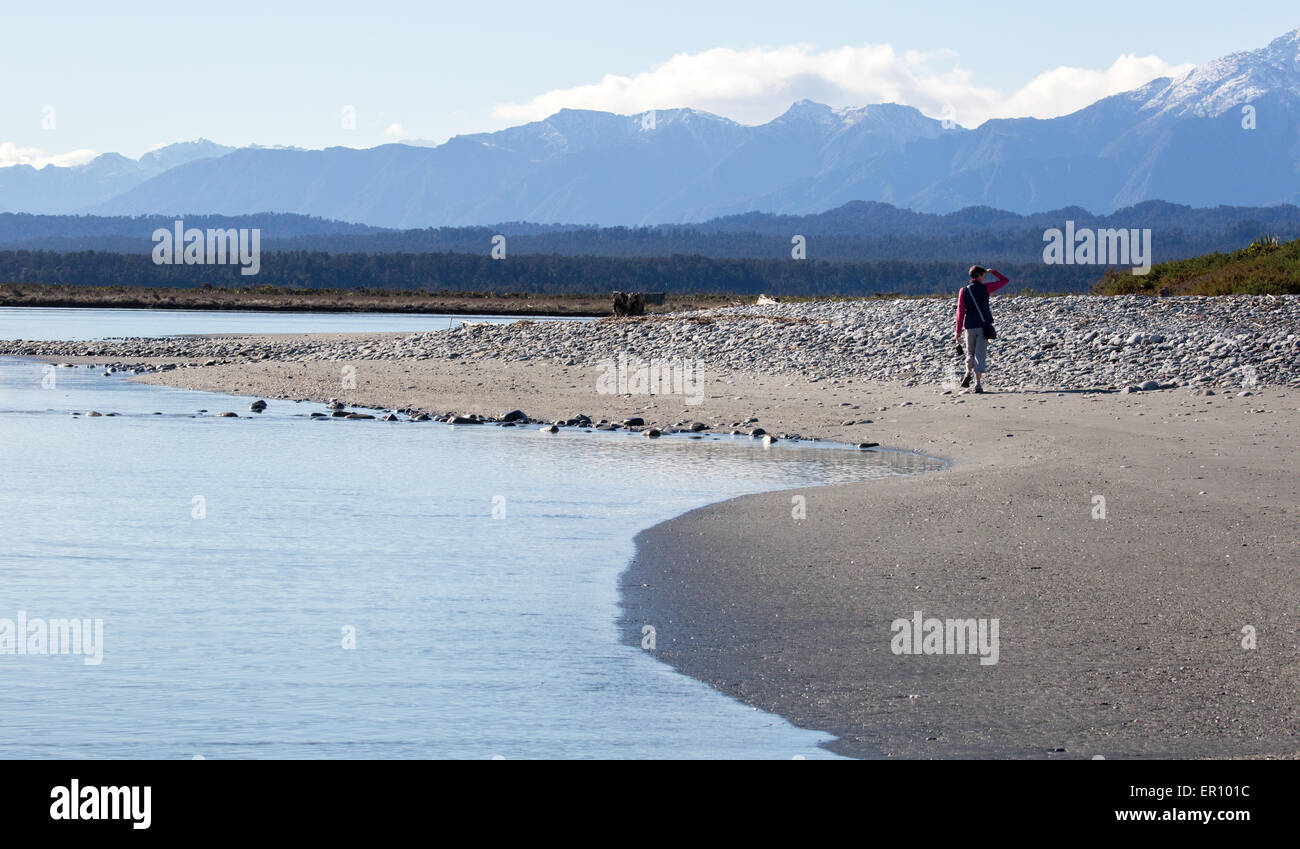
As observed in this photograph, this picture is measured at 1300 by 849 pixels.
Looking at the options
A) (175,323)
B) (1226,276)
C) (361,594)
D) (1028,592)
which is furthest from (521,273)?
(1028,592)

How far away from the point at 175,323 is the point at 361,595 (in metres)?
66.3

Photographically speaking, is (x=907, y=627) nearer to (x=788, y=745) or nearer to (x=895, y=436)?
(x=788, y=745)

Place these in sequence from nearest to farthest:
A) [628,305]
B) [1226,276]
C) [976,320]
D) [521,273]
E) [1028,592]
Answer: [1028,592] < [976,320] < [1226,276] < [628,305] < [521,273]

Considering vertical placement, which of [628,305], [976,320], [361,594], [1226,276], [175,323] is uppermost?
[1226,276]

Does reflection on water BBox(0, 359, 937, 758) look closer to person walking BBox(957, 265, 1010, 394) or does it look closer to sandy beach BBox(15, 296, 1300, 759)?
sandy beach BBox(15, 296, 1300, 759)

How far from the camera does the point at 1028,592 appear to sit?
9461mm

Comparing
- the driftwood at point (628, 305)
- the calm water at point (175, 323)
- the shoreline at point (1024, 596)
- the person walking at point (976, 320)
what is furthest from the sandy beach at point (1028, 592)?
the calm water at point (175, 323)

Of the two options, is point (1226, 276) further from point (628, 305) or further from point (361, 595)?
point (361, 595)

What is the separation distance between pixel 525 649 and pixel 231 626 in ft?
6.56

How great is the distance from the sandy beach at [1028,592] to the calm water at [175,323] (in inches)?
1548

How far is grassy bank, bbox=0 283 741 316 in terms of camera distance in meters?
98.8

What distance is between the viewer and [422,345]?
127ft

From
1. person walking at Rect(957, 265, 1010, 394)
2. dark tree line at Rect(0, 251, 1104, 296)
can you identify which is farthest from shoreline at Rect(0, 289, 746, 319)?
person walking at Rect(957, 265, 1010, 394)
